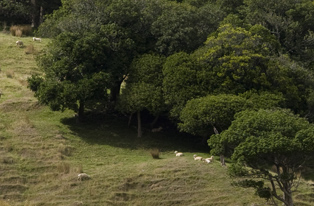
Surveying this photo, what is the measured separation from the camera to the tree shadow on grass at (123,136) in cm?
3077

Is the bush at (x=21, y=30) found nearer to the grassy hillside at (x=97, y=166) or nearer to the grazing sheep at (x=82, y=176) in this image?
the grassy hillside at (x=97, y=166)

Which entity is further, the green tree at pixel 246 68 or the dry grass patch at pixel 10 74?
the dry grass patch at pixel 10 74

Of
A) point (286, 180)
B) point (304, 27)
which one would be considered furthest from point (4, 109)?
point (304, 27)

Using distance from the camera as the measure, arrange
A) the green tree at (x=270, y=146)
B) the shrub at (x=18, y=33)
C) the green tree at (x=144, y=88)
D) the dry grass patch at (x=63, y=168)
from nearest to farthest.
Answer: the green tree at (x=270, y=146), the dry grass patch at (x=63, y=168), the green tree at (x=144, y=88), the shrub at (x=18, y=33)

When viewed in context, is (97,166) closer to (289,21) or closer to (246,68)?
(246,68)

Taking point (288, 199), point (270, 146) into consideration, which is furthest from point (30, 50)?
point (288, 199)

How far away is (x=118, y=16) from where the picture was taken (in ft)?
113

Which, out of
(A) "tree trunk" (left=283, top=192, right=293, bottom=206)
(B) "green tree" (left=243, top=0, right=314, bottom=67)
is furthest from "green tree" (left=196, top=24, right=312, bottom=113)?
(A) "tree trunk" (left=283, top=192, right=293, bottom=206)

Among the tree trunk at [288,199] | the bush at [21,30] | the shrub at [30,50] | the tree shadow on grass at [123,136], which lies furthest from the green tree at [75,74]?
the bush at [21,30]

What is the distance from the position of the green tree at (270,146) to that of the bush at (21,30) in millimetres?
27295

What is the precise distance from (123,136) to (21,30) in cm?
1894

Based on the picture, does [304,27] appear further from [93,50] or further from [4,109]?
[4,109]

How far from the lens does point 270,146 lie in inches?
829

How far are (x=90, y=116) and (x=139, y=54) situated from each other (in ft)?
15.7
